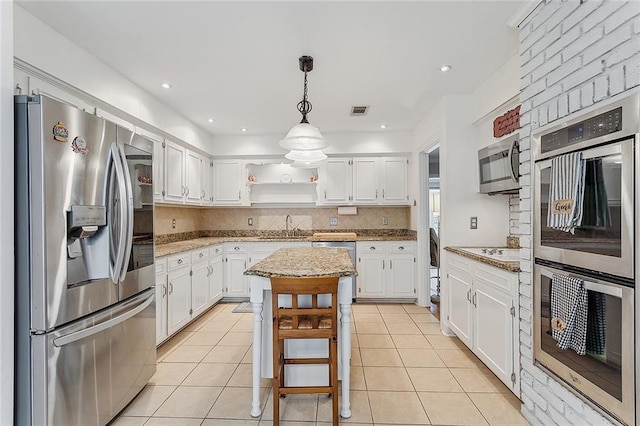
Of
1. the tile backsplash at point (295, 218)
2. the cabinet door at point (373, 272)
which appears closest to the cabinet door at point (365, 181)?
the tile backsplash at point (295, 218)

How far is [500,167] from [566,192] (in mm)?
1230

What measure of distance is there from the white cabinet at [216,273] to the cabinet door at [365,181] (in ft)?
7.01

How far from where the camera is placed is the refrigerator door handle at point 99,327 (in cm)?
154

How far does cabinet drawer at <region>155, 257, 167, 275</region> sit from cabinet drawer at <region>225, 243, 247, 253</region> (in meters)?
1.62

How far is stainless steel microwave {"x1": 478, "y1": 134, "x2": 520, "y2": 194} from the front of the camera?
2469mm

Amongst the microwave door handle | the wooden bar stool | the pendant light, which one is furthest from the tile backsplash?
the wooden bar stool

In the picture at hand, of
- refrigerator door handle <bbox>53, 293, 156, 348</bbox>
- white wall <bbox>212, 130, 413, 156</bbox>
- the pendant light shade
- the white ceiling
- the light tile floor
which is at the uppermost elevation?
the white ceiling

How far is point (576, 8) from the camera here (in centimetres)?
155

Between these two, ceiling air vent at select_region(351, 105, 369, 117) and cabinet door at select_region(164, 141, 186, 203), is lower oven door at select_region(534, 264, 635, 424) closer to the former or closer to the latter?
ceiling air vent at select_region(351, 105, 369, 117)

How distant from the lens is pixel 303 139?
229cm

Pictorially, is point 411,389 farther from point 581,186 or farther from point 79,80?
point 79,80

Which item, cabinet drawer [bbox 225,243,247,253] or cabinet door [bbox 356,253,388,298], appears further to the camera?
cabinet drawer [bbox 225,243,247,253]

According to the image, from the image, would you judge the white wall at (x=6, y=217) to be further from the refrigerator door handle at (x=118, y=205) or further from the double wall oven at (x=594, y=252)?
the double wall oven at (x=594, y=252)

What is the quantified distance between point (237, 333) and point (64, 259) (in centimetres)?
215
